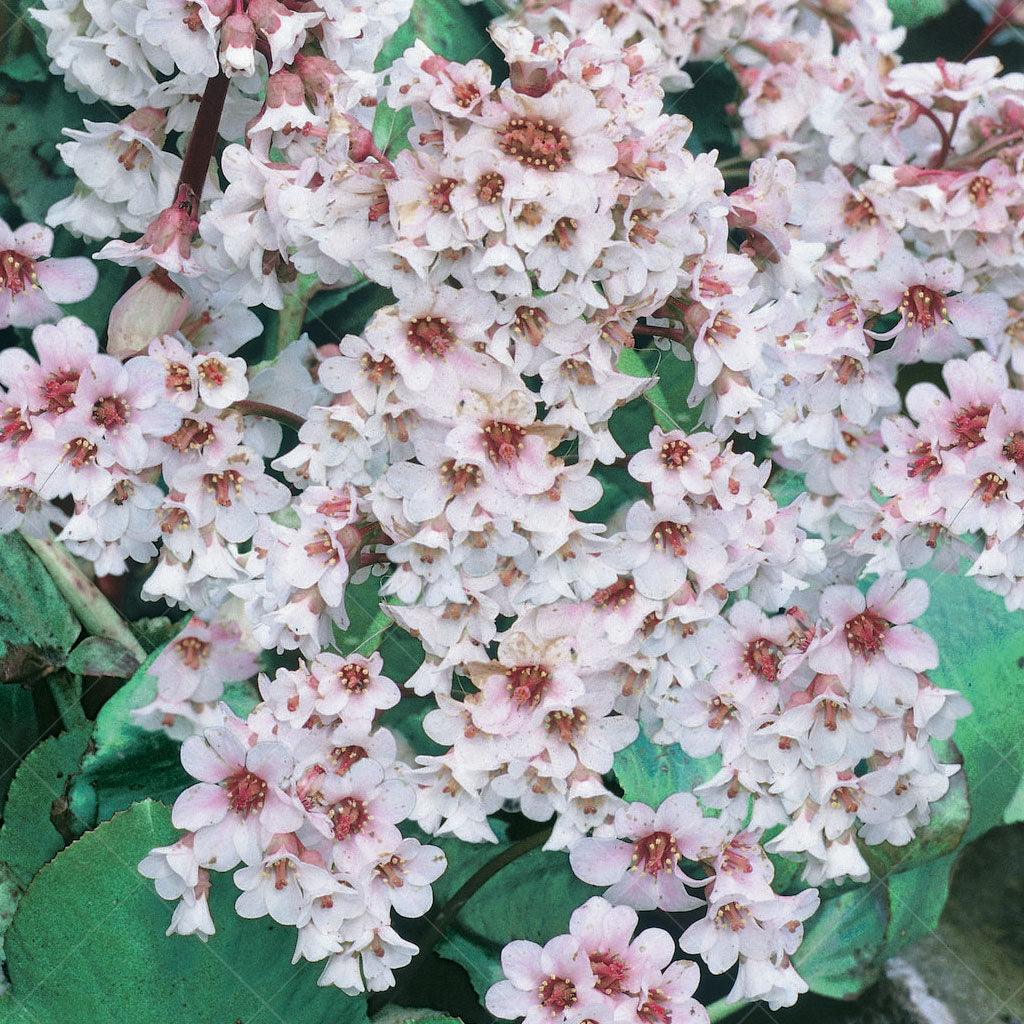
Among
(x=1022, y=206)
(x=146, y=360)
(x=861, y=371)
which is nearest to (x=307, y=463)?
(x=146, y=360)

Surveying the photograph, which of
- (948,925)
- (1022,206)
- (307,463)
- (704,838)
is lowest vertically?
(948,925)

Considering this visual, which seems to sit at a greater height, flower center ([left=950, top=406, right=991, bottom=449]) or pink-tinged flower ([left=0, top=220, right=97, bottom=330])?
flower center ([left=950, top=406, right=991, bottom=449])

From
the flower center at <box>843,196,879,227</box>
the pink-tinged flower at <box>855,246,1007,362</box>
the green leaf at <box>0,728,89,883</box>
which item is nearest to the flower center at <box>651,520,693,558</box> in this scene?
the pink-tinged flower at <box>855,246,1007,362</box>

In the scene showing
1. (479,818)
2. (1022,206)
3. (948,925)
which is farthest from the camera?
(948,925)

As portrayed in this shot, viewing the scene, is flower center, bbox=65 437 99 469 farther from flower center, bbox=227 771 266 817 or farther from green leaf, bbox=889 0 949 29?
green leaf, bbox=889 0 949 29

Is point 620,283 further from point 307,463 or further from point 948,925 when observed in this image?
point 948,925

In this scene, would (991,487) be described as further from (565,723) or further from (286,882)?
(286,882)

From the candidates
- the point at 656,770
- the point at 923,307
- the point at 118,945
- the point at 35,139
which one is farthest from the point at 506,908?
the point at 35,139

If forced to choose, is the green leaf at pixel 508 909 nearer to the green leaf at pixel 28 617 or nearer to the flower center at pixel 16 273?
the green leaf at pixel 28 617
